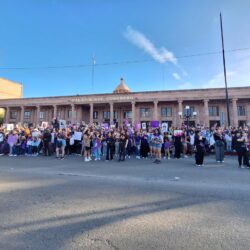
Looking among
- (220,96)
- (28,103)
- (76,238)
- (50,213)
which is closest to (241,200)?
(76,238)

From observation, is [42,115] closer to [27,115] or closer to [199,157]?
[27,115]

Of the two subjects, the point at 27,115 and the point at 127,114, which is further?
the point at 27,115

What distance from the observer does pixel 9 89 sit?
82.4 meters

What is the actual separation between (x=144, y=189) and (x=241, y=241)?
3.37 m

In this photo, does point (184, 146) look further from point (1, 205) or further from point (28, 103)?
point (28, 103)

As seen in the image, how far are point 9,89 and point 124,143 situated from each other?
3236 inches

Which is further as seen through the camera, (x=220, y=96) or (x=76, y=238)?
(x=220, y=96)

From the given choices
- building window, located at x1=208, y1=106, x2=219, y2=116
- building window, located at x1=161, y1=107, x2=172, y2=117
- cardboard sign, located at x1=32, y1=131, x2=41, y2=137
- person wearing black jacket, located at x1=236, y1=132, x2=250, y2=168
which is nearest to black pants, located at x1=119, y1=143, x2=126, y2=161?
person wearing black jacket, located at x1=236, y1=132, x2=250, y2=168

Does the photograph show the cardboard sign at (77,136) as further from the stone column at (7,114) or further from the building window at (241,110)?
the stone column at (7,114)

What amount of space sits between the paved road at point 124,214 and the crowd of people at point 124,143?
5.74 metres

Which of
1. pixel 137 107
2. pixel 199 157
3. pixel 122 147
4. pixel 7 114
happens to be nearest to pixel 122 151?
pixel 122 147

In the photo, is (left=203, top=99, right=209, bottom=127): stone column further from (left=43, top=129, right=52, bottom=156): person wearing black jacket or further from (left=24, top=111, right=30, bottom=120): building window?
(left=24, top=111, right=30, bottom=120): building window

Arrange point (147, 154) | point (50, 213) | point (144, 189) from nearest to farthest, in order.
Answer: point (50, 213) → point (144, 189) → point (147, 154)

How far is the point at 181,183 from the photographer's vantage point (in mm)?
7199
